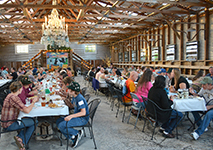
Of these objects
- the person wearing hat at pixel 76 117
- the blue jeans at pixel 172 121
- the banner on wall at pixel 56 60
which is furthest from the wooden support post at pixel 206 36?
the banner on wall at pixel 56 60

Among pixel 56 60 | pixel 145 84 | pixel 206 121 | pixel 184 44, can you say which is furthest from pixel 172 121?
pixel 56 60

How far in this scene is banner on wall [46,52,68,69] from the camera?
16.9m

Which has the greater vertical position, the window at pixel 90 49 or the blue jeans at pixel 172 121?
the window at pixel 90 49

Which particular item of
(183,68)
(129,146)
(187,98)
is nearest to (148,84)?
(187,98)

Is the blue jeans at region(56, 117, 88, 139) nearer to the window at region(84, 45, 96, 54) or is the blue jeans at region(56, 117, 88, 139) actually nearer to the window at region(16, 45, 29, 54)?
the window at region(84, 45, 96, 54)

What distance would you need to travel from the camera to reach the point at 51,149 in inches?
131

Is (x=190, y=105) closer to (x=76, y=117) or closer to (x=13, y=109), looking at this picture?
(x=76, y=117)

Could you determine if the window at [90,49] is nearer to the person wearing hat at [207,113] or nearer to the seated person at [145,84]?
the seated person at [145,84]

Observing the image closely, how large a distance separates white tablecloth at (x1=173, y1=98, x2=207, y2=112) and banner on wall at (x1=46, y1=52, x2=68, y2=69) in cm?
1444

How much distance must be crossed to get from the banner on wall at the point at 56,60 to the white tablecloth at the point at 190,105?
14.4m

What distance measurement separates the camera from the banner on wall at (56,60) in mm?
16906

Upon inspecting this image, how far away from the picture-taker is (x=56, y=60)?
671 inches

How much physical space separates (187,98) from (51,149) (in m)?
2.78

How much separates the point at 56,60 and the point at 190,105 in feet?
48.4
